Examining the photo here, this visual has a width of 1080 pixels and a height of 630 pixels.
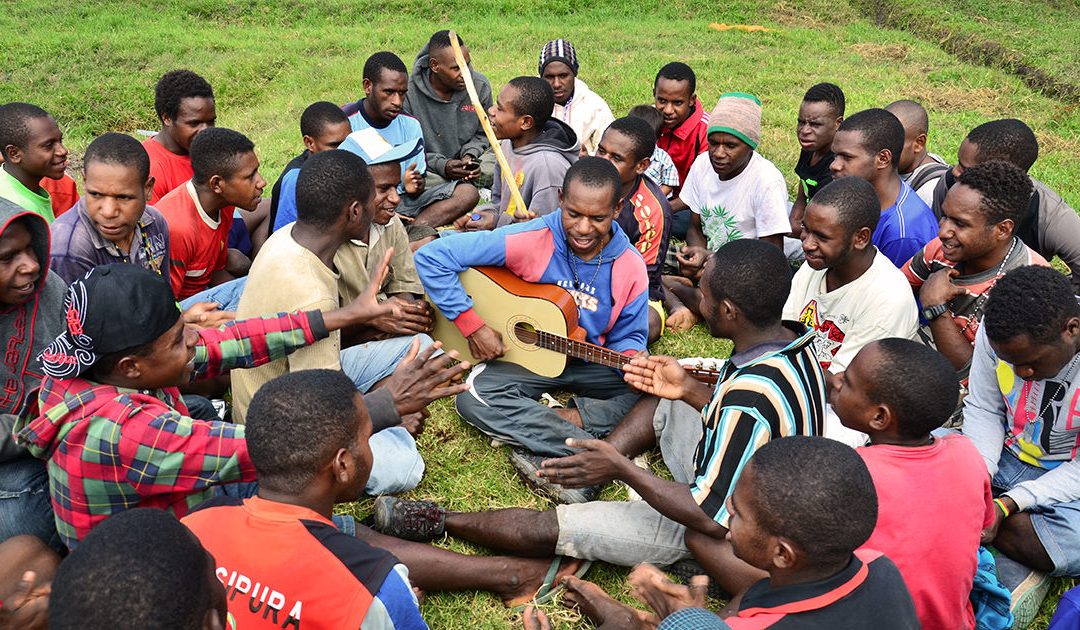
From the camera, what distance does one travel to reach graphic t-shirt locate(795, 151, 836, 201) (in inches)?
238

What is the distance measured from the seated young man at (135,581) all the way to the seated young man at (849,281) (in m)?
3.26

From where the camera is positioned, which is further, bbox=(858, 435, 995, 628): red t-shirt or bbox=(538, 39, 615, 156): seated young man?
bbox=(538, 39, 615, 156): seated young man

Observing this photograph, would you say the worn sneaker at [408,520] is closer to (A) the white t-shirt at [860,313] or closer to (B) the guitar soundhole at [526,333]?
(B) the guitar soundhole at [526,333]

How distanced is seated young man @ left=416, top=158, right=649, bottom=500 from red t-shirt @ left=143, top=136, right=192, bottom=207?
2.24m

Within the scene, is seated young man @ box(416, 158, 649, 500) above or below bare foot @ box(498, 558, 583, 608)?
above

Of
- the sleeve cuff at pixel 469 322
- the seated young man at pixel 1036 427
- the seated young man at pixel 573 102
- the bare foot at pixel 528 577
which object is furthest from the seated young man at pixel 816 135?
the bare foot at pixel 528 577

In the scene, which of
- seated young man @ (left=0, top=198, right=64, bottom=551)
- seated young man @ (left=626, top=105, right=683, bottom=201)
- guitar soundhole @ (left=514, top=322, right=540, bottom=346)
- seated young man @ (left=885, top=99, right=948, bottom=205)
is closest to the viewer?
seated young man @ (left=0, top=198, right=64, bottom=551)

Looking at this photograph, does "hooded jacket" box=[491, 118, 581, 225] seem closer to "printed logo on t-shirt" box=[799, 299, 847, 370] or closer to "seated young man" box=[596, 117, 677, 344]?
"seated young man" box=[596, 117, 677, 344]

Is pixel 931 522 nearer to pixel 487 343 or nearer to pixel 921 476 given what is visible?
pixel 921 476

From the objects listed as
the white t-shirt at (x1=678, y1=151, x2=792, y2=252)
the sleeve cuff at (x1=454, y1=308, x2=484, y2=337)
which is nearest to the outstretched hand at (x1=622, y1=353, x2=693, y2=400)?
the sleeve cuff at (x1=454, y1=308, x2=484, y2=337)

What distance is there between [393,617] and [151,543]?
85cm

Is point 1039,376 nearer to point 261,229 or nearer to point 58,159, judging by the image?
point 261,229

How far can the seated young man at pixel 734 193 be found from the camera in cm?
595

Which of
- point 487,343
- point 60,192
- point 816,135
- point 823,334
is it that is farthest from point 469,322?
point 816,135
